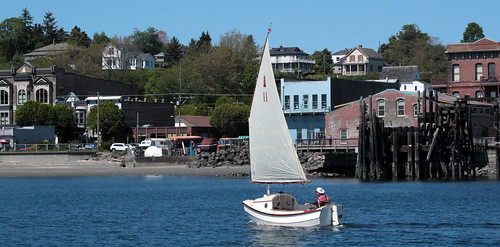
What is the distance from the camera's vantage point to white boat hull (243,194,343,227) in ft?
129

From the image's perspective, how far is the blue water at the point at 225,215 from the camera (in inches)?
1548

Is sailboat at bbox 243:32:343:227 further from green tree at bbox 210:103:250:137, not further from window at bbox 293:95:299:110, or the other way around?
green tree at bbox 210:103:250:137

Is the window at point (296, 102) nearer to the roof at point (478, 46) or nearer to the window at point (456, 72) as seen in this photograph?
the roof at point (478, 46)

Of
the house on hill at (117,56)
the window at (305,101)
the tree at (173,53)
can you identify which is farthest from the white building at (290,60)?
the window at (305,101)

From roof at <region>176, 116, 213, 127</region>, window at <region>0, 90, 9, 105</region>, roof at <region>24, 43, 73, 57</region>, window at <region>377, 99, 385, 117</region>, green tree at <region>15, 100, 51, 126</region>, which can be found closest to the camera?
window at <region>377, 99, 385, 117</region>

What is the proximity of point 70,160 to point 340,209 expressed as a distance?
212 feet

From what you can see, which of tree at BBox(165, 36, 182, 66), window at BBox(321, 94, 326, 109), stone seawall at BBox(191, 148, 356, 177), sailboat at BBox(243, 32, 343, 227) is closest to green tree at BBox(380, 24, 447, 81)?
tree at BBox(165, 36, 182, 66)

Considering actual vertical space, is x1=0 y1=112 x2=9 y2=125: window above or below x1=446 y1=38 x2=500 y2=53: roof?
below

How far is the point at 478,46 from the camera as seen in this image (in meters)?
109

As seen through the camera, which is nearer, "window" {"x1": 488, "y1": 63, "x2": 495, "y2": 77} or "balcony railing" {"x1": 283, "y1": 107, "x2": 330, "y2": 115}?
"balcony railing" {"x1": 283, "y1": 107, "x2": 330, "y2": 115}

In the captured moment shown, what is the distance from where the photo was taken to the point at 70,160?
327 feet

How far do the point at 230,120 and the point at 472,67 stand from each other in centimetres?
3394

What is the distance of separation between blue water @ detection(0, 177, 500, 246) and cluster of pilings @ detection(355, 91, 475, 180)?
3.02m

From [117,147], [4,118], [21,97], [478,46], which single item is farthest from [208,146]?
[4,118]
